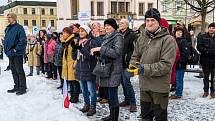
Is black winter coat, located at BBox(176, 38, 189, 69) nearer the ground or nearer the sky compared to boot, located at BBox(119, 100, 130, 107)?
nearer the sky

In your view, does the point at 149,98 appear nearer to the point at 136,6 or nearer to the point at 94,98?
the point at 94,98

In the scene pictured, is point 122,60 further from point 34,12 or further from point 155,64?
point 34,12

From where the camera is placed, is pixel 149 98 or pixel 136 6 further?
pixel 136 6

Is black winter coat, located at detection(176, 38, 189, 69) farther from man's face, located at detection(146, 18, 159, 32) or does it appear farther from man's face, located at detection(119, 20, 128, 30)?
man's face, located at detection(146, 18, 159, 32)

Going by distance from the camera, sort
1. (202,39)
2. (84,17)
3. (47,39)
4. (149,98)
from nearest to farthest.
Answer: (149,98)
(202,39)
(47,39)
(84,17)

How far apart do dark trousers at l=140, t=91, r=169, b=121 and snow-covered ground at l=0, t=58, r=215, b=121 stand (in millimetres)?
1787

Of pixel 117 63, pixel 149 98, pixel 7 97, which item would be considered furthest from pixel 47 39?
pixel 149 98

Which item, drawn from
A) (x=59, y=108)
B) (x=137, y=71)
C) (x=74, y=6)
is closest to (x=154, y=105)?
(x=137, y=71)

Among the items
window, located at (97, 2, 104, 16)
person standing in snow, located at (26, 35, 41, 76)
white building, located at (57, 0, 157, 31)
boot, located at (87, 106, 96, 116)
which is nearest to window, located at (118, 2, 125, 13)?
white building, located at (57, 0, 157, 31)

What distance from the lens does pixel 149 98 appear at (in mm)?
4672

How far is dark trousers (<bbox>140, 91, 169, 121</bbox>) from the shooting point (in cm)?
453

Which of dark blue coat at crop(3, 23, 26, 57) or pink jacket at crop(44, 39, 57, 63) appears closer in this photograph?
dark blue coat at crop(3, 23, 26, 57)

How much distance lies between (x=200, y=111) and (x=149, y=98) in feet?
9.60

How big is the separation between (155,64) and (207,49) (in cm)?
402
